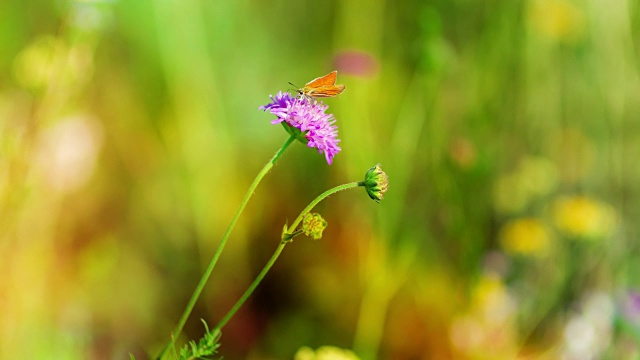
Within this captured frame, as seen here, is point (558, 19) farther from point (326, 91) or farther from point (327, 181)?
point (326, 91)

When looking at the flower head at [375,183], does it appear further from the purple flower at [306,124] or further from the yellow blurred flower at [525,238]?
the yellow blurred flower at [525,238]

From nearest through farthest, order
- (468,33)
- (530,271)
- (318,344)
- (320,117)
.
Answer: (320,117) < (318,344) < (530,271) < (468,33)

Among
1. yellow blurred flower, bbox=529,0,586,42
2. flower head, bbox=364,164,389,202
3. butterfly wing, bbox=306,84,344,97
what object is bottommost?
flower head, bbox=364,164,389,202

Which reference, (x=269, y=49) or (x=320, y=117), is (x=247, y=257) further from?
(x=320, y=117)

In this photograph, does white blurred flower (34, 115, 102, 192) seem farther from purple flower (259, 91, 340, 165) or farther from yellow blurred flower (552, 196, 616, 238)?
yellow blurred flower (552, 196, 616, 238)

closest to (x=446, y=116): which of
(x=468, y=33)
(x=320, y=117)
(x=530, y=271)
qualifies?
(x=468, y=33)

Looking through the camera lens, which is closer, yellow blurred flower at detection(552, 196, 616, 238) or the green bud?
the green bud

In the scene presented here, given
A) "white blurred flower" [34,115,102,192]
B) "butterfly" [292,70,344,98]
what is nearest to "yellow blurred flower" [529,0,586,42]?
"white blurred flower" [34,115,102,192]
